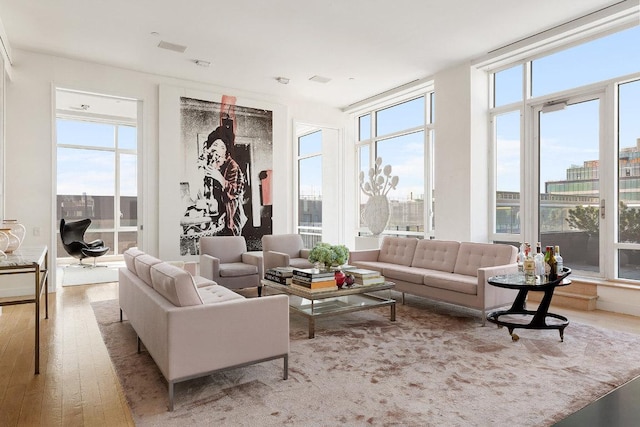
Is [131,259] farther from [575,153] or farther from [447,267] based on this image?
[575,153]

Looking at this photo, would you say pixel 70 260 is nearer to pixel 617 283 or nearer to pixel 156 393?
pixel 156 393

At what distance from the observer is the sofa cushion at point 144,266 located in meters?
3.10

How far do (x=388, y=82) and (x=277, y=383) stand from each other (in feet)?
19.3

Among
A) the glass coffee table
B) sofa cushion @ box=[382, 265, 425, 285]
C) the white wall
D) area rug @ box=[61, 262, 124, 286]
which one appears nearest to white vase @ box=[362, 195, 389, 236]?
sofa cushion @ box=[382, 265, 425, 285]

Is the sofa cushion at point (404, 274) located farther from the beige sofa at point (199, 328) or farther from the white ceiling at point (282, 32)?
the white ceiling at point (282, 32)

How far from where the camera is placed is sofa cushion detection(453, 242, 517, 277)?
→ 15.7 ft

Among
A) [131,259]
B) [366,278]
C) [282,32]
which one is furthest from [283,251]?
[282,32]

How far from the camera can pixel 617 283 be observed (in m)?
4.92

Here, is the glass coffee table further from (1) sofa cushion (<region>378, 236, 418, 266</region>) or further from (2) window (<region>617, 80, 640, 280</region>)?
(2) window (<region>617, 80, 640, 280</region>)

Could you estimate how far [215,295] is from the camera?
354 cm

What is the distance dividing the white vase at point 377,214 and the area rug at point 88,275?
4584mm

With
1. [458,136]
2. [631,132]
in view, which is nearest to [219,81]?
[458,136]

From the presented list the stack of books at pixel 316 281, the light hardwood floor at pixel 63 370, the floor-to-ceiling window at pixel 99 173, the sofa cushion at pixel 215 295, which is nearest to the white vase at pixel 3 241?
the light hardwood floor at pixel 63 370

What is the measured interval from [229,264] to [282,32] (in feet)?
10.4
